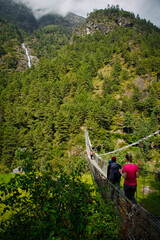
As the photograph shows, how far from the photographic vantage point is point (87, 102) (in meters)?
36.9

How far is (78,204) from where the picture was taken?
5.59 feet

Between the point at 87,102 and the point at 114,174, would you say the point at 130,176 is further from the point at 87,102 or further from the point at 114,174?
the point at 87,102

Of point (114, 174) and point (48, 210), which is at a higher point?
point (48, 210)

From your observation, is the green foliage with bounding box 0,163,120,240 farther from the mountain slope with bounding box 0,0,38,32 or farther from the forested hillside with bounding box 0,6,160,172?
the mountain slope with bounding box 0,0,38,32

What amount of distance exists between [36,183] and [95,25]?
114 metres

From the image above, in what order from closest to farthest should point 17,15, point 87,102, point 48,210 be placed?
point 48,210, point 87,102, point 17,15

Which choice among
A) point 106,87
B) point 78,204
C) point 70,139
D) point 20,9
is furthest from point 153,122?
point 20,9

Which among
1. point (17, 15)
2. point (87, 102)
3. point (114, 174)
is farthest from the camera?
point (17, 15)

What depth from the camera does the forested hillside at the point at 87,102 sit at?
2978 cm

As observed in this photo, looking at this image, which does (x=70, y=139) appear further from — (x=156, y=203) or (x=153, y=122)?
(x=156, y=203)

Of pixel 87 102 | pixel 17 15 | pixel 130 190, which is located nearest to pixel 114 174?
pixel 130 190

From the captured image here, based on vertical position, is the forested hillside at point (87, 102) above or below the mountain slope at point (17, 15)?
below

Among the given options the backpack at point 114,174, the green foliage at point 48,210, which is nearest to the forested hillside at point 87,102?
the backpack at point 114,174

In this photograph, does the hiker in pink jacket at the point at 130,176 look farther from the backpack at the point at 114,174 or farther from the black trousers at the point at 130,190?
the backpack at the point at 114,174
